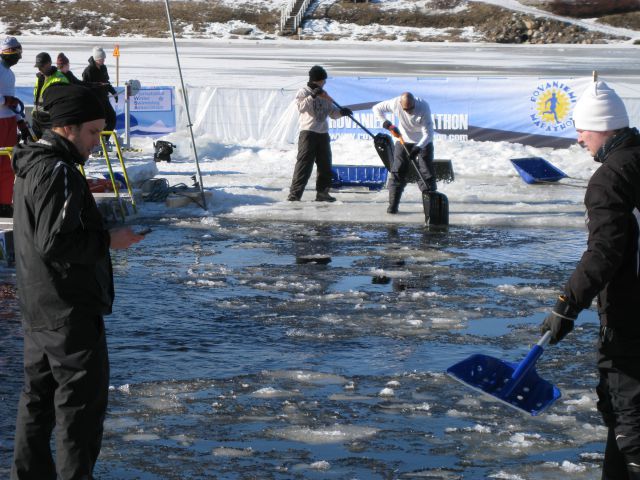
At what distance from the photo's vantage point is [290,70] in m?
38.7

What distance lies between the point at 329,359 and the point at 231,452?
5.74 feet

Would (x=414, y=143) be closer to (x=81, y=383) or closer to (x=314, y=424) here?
(x=314, y=424)

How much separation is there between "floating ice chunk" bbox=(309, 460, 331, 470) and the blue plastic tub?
35.5 ft

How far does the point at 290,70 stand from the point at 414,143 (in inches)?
1050

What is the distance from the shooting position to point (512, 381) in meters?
4.54

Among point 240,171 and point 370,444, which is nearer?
point 370,444

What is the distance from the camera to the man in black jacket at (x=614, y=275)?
3928 millimetres

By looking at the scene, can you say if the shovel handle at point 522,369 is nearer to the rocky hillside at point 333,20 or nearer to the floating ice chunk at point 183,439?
the floating ice chunk at point 183,439

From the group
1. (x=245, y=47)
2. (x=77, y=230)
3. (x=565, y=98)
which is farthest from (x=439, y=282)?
(x=245, y=47)

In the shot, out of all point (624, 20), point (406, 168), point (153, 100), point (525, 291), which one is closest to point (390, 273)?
point (525, 291)

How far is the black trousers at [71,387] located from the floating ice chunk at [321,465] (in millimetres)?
1208

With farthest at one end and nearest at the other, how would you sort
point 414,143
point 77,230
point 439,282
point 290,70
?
point 290,70 → point 414,143 → point 439,282 → point 77,230

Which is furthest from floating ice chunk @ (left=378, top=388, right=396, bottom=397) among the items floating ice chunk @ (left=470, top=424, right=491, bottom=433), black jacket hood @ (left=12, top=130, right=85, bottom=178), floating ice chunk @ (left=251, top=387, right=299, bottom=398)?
black jacket hood @ (left=12, top=130, right=85, bottom=178)

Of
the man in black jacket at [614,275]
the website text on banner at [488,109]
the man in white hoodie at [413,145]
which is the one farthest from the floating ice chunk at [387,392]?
the website text on banner at [488,109]
